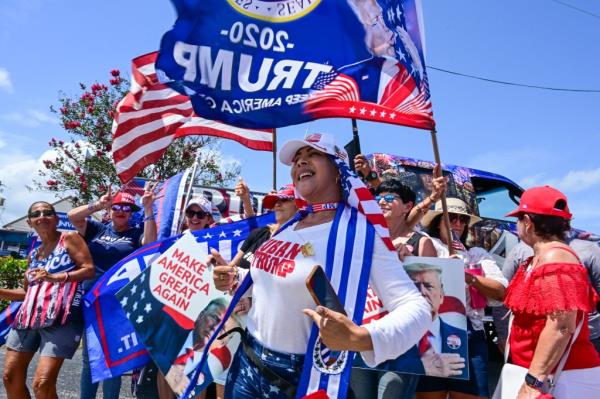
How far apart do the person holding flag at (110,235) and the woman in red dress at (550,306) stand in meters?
3.27

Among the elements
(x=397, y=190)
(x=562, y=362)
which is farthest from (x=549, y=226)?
(x=397, y=190)

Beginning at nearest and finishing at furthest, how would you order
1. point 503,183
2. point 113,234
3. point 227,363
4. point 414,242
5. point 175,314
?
point 227,363, point 414,242, point 175,314, point 113,234, point 503,183

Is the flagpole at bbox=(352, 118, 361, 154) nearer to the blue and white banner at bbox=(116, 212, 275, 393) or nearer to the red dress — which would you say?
the blue and white banner at bbox=(116, 212, 275, 393)

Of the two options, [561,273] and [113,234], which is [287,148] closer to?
[561,273]

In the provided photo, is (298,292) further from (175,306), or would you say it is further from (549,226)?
(175,306)

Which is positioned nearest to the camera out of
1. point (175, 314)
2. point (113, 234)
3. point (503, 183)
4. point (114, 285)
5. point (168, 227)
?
point (175, 314)

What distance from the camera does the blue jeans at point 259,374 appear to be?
2.04 meters

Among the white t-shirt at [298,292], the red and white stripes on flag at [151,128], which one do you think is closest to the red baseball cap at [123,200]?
the red and white stripes on flag at [151,128]

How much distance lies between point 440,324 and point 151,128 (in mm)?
3584

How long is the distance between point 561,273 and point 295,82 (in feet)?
6.85

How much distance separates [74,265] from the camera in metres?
4.54

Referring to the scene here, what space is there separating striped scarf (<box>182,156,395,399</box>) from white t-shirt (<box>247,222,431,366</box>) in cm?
4

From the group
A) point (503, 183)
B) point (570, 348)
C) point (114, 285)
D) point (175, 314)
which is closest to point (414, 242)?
point (570, 348)

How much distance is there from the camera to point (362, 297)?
6.40ft
